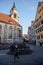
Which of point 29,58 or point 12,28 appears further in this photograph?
point 12,28

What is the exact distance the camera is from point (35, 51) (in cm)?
359

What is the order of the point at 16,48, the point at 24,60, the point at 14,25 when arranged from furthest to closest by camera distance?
the point at 14,25 < the point at 24,60 < the point at 16,48

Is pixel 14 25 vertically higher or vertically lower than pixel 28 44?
higher

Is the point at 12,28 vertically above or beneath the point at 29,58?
above

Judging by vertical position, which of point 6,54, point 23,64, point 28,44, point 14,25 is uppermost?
point 14,25

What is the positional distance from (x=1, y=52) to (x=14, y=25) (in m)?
1.38

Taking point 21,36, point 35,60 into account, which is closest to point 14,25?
point 21,36

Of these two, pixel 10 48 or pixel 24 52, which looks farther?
pixel 24 52

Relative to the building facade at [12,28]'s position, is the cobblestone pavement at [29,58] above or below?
below

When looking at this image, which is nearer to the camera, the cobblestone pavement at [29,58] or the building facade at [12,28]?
the cobblestone pavement at [29,58]

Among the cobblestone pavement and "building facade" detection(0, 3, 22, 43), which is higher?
"building facade" detection(0, 3, 22, 43)

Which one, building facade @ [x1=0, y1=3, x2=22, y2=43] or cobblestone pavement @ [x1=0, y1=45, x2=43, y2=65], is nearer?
cobblestone pavement @ [x1=0, y1=45, x2=43, y2=65]

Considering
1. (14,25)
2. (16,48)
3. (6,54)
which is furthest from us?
(14,25)

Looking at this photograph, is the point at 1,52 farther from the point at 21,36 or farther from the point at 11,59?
the point at 21,36
